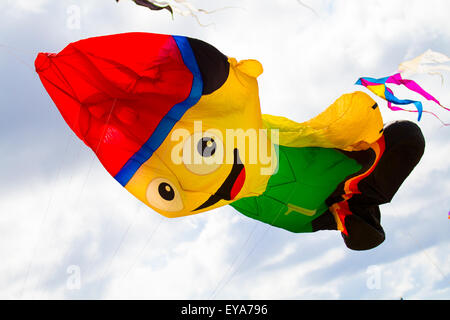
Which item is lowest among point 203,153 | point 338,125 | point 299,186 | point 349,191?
point 349,191

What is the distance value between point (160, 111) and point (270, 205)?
262cm

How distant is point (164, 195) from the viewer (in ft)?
18.4

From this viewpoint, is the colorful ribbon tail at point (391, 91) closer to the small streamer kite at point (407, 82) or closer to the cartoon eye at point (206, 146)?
the small streamer kite at point (407, 82)

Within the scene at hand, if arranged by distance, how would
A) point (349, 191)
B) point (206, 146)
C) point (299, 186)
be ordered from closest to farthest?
1. point (206, 146)
2. point (299, 186)
3. point (349, 191)

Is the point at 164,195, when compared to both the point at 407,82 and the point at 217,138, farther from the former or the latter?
the point at 407,82

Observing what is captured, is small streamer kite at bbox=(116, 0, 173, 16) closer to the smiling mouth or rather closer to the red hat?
the red hat

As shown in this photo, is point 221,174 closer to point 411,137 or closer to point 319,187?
point 319,187

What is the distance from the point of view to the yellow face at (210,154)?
5281 millimetres

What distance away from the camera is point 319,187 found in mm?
6922

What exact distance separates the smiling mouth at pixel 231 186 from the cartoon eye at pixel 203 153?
0.25m

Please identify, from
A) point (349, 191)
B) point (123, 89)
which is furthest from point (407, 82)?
point (123, 89)

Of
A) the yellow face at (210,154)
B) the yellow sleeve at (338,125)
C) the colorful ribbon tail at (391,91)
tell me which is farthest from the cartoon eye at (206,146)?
the colorful ribbon tail at (391,91)

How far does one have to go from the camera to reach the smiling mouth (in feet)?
18.6

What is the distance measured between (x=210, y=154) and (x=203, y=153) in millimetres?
92
